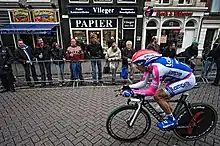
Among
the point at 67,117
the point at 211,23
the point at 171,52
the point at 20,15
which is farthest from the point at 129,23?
the point at 67,117

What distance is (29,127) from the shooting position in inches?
140

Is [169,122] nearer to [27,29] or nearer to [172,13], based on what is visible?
[27,29]

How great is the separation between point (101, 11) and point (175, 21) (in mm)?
6929

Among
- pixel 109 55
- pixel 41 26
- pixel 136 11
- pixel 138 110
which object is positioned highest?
pixel 136 11

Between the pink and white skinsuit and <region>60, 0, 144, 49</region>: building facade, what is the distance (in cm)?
1102

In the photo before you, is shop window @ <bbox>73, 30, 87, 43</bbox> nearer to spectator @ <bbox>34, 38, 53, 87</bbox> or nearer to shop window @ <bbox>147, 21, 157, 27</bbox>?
shop window @ <bbox>147, 21, 157, 27</bbox>

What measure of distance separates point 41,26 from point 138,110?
1206 centimetres

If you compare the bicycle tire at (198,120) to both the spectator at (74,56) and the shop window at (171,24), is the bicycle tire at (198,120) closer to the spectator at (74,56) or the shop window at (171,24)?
the spectator at (74,56)

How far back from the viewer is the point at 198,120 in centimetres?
293

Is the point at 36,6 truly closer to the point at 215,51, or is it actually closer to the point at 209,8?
the point at 215,51

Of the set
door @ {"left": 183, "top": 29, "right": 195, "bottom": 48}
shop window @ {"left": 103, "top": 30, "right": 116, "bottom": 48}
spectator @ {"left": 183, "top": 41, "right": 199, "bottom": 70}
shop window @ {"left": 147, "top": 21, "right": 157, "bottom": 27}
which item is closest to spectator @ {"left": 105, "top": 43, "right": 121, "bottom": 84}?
spectator @ {"left": 183, "top": 41, "right": 199, "bottom": 70}

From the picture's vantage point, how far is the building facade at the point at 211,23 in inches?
527

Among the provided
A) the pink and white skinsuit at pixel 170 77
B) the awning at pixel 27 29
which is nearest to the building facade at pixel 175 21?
the awning at pixel 27 29

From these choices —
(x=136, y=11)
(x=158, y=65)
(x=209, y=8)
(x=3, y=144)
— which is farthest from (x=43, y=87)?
(x=209, y=8)
